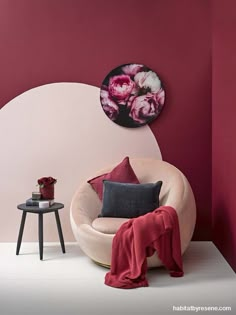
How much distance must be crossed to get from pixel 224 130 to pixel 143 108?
971 millimetres

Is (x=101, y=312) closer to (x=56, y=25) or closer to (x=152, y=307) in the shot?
(x=152, y=307)

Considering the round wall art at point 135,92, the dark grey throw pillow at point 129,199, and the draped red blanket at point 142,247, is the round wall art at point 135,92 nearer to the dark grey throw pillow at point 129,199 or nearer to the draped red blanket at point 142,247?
the dark grey throw pillow at point 129,199

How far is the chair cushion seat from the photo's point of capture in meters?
3.61

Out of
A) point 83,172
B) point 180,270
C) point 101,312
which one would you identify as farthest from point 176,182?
point 101,312

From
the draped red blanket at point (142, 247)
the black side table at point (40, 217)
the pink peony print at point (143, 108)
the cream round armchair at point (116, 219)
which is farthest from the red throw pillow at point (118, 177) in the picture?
the draped red blanket at point (142, 247)

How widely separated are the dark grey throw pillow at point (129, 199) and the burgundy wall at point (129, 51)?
0.82 m

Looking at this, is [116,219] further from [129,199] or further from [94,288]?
[94,288]

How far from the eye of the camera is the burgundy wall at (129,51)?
453 centimetres

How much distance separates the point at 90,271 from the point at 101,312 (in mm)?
829

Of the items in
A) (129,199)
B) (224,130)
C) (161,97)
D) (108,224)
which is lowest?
(108,224)

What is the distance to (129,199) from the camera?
155 inches

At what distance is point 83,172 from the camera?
15.2ft

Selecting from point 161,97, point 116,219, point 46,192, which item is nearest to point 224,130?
point 161,97

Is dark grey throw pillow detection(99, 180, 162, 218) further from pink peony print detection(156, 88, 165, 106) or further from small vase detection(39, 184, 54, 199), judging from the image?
pink peony print detection(156, 88, 165, 106)
